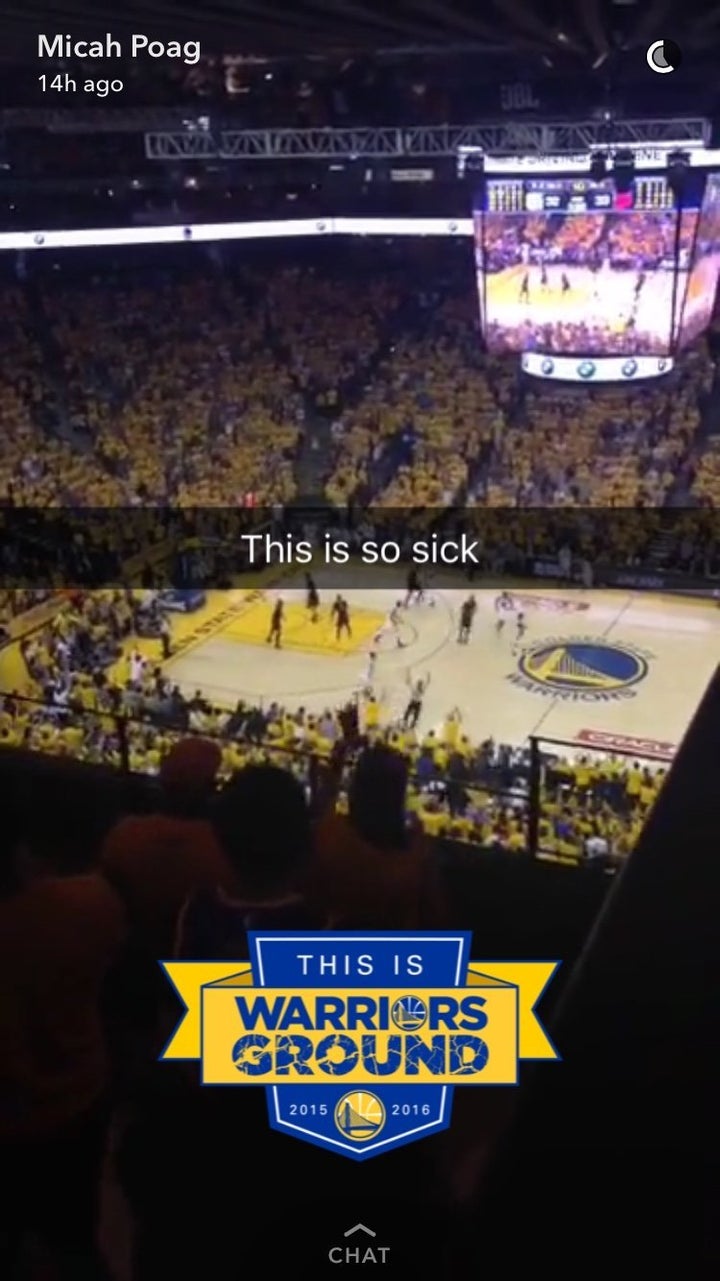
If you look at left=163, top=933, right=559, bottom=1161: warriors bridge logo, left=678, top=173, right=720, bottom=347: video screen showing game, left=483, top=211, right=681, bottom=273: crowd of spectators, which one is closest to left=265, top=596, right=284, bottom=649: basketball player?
left=483, top=211, right=681, bottom=273: crowd of spectators

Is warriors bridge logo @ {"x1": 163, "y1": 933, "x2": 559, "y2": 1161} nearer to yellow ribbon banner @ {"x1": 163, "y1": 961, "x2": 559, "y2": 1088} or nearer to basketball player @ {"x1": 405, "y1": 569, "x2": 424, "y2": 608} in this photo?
yellow ribbon banner @ {"x1": 163, "y1": 961, "x2": 559, "y2": 1088}

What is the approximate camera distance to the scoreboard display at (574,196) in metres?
5.88

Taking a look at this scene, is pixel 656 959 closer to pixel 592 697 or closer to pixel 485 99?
pixel 485 99

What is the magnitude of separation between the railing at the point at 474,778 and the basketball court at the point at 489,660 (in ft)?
4.18

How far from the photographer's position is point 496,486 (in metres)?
6.81

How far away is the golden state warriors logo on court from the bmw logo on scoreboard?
2.29 meters

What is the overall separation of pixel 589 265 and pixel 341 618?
2943 millimetres

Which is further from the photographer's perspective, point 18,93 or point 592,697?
point 592,697

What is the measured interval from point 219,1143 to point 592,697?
16.7 ft

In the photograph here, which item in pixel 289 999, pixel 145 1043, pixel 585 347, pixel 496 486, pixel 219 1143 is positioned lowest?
pixel 219 1143

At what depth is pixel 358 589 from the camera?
315 inches

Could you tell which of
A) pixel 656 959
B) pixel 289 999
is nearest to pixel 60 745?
pixel 289 999

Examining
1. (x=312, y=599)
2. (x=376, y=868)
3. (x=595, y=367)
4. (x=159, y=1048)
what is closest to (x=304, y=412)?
(x=312, y=599)

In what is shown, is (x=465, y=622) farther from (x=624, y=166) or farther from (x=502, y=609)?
(x=624, y=166)
